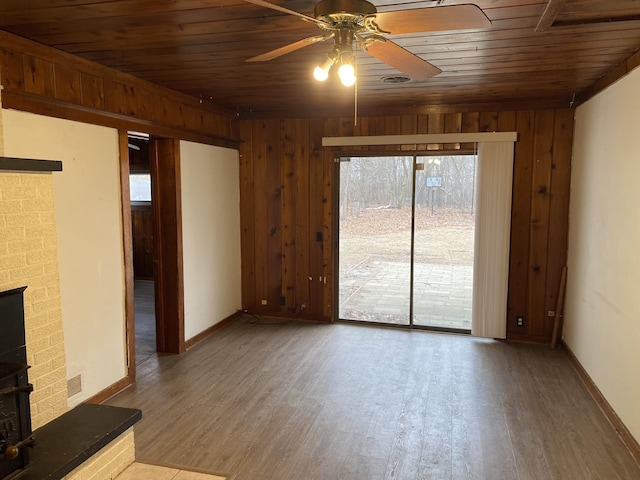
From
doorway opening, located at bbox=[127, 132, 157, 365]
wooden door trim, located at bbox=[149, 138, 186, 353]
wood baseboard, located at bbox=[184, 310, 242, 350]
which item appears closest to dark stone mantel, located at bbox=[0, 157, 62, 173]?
wooden door trim, located at bbox=[149, 138, 186, 353]

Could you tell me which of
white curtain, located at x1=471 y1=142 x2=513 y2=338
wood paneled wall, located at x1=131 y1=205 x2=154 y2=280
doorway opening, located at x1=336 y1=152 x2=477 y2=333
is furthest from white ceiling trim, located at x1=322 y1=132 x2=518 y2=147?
wood paneled wall, located at x1=131 y1=205 x2=154 y2=280

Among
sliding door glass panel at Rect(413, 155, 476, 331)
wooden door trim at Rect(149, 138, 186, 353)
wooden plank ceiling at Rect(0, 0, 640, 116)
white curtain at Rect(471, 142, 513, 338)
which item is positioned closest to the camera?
wooden plank ceiling at Rect(0, 0, 640, 116)

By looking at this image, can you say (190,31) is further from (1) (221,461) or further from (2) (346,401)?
(2) (346,401)

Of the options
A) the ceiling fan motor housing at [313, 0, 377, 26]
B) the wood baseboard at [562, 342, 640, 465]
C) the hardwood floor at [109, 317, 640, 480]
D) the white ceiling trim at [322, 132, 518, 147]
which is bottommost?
the hardwood floor at [109, 317, 640, 480]

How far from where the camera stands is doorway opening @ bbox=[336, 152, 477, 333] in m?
5.20

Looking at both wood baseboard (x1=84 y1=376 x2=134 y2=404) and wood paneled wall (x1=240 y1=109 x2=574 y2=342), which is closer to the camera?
wood baseboard (x1=84 y1=376 x2=134 y2=404)

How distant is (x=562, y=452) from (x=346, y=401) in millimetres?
1504

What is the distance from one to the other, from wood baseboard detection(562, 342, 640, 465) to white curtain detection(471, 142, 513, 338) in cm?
89

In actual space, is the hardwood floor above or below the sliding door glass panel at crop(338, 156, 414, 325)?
below

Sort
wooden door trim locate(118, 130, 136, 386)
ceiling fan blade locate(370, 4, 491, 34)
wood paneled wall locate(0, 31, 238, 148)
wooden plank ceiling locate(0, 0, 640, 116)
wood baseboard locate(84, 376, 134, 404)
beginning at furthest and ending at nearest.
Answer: wooden door trim locate(118, 130, 136, 386)
wood baseboard locate(84, 376, 134, 404)
wood paneled wall locate(0, 31, 238, 148)
wooden plank ceiling locate(0, 0, 640, 116)
ceiling fan blade locate(370, 4, 491, 34)

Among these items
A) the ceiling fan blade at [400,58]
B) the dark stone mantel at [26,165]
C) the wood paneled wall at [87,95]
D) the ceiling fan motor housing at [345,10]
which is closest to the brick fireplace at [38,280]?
the dark stone mantel at [26,165]

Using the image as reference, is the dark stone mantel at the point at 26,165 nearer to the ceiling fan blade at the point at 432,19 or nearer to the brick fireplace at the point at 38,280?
the brick fireplace at the point at 38,280

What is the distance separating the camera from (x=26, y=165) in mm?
2062

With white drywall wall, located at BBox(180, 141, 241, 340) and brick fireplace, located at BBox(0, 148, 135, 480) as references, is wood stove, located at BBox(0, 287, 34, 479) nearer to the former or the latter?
brick fireplace, located at BBox(0, 148, 135, 480)
